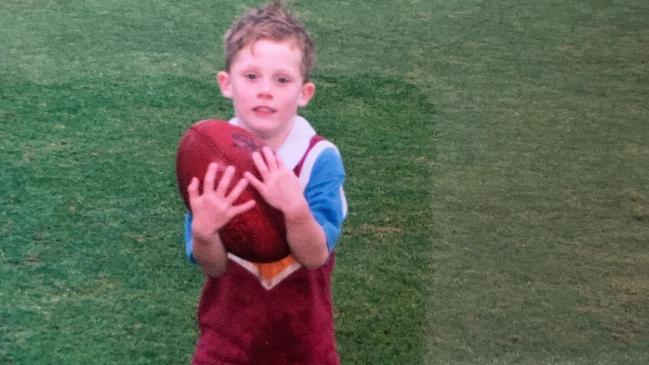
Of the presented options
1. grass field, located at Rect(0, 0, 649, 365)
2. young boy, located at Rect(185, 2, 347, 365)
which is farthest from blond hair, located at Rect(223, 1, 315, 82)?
grass field, located at Rect(0, 0, 649, 365)

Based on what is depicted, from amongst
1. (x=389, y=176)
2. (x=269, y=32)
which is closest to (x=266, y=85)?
(x=269, y=32)

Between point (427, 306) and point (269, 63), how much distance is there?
0.99 metres

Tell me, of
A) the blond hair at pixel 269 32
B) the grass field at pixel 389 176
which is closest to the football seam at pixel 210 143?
the blond hair at pixel 269 32

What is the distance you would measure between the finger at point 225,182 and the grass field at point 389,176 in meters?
0.78

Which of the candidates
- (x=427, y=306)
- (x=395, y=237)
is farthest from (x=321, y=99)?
(x=427, y=306)

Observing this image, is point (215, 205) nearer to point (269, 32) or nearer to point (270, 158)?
point (270, 158)

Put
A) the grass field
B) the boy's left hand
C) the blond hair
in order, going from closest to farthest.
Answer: the boy's left hand, the blond hair, the grass field

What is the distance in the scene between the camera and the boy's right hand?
1370mm

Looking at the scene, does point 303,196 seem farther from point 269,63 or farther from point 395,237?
point 395,237

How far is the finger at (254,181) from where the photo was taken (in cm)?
138

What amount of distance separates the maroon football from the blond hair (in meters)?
0.13

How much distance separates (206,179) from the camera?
1388mm

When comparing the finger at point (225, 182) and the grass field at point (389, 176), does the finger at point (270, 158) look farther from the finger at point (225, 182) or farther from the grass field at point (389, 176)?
the grass field at point (389, 176)

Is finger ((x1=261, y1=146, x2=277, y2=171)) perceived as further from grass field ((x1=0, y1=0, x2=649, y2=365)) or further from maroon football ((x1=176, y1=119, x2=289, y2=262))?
grass field ((x1=0, y1=0, x2=649, y2=365))
